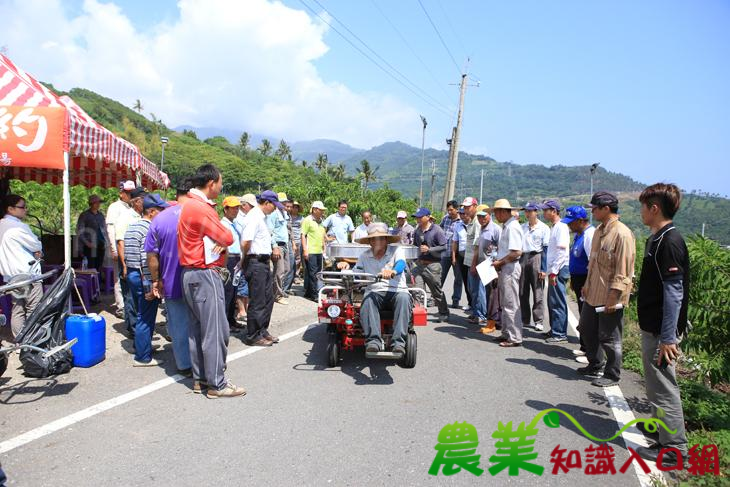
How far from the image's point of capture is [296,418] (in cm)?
402

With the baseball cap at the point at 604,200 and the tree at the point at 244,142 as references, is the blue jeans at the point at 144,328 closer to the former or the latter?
the baseball cap at the point at 604,200

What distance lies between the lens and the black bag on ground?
4.53 metres

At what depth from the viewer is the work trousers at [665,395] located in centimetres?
349

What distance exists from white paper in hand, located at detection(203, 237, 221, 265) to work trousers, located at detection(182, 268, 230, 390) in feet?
0.35

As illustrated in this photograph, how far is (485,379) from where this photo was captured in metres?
5.22

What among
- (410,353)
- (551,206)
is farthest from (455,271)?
(410,353)

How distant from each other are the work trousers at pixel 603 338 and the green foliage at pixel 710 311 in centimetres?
69

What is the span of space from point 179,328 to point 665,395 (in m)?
4.56

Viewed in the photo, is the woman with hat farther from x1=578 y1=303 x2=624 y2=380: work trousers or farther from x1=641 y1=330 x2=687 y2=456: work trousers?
x1=641 y1=330 x2=687 y2=456: work trousers

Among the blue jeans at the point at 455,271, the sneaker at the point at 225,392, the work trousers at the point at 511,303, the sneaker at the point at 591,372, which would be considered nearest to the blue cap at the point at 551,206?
the work trousers at the point at 511,303

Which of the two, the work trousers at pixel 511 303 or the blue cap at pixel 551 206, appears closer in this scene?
the work trousers at pixel 511 303

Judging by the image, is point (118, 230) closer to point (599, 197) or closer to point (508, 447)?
point (508, 447)

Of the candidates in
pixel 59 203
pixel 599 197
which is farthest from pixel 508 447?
pixel 59 203

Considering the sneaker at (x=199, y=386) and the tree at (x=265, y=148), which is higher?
the tree at (x=265, y=148)
